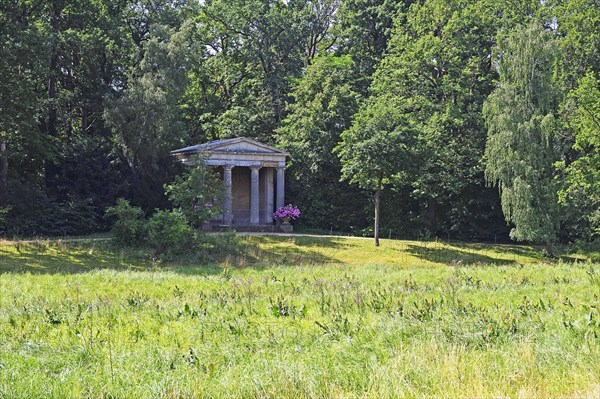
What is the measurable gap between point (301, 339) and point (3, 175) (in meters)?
29.9

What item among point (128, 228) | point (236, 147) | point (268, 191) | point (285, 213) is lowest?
point (128, 228)

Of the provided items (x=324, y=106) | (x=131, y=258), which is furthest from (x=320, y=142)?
(x=131, y=258)

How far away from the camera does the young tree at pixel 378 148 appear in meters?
30.8

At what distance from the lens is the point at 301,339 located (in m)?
7.90

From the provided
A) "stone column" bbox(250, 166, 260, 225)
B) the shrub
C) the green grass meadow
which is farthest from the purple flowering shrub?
the green grass meadow

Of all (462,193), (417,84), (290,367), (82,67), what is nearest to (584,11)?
(417,84)

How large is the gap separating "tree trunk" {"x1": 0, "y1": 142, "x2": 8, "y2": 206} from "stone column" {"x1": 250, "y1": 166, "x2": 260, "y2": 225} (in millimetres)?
14214

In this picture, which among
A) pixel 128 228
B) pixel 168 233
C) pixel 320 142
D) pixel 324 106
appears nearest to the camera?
pixel 168 233

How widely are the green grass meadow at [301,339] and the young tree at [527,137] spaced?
16.1m

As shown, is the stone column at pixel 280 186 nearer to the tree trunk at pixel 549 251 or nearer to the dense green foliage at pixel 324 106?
the dense green foliage at pixel 324 106

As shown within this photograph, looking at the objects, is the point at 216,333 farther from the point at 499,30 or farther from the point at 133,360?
the point at 499,30

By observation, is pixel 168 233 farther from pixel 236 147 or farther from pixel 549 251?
pixel 549 251

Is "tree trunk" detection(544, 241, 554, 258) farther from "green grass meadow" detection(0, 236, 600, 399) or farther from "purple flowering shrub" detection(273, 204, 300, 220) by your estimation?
"green grass meadow" detection(0, 236, 600, 399)

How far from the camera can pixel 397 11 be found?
43.4 metres
